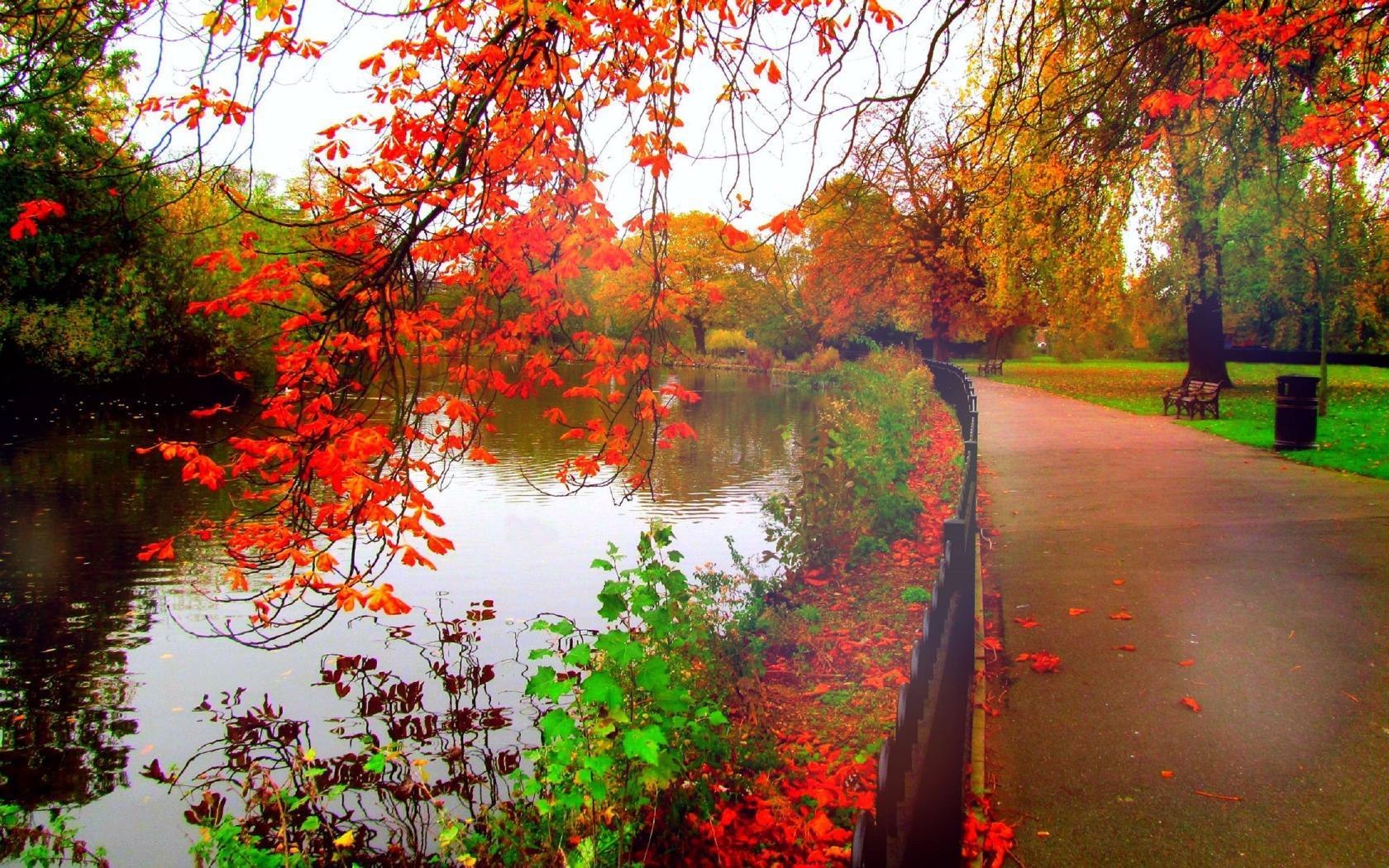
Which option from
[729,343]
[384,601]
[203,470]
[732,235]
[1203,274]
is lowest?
[384,601]

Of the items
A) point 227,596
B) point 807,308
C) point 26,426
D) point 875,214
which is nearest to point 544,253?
point 227,596

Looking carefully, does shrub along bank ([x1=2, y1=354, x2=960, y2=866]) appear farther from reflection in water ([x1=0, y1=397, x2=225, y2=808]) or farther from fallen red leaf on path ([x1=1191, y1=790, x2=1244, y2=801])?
fallen red leaf on path ([x1=1191, y1=790, x2=1244, y2=801])

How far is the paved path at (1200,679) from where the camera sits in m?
3.85

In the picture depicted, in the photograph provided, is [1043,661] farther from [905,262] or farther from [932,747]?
[905,262]

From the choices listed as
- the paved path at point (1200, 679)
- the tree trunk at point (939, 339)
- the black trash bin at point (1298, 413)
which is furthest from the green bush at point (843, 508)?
the tree trunk at point (939, 339)

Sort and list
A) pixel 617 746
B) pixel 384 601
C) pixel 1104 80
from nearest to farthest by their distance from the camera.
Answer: pixel 617 746
pixel 384 601
pixel 1104 80

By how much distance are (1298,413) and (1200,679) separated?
11.6 m

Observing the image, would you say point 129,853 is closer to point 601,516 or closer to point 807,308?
point 601,516

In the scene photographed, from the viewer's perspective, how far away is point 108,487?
50.9 ft

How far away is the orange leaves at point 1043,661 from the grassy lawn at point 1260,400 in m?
8.88

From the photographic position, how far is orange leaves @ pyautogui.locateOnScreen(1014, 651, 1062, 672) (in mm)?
5598

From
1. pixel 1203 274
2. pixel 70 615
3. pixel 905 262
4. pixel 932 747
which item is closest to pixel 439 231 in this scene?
pixel 932 747

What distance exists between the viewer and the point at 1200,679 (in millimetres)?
5355

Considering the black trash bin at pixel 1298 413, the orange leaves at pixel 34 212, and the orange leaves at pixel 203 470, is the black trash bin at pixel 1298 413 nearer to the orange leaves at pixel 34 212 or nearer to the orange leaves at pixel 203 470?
the orange leaves at pixel 203 470
